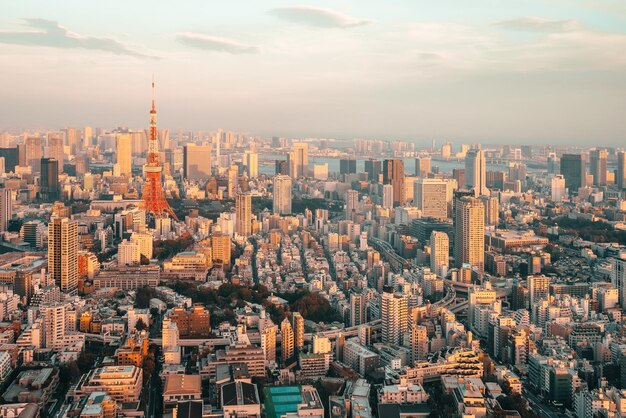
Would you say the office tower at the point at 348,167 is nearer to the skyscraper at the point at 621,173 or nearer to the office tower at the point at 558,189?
the office tower at the point at 558,189

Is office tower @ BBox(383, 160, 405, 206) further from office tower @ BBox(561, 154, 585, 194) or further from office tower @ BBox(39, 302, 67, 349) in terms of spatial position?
office tower @ BBox(39, 302, 67, 349)

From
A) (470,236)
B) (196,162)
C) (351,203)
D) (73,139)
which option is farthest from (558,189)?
(73,139)

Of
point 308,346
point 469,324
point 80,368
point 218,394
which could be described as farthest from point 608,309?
point 80,368

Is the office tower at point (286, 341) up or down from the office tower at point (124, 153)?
down

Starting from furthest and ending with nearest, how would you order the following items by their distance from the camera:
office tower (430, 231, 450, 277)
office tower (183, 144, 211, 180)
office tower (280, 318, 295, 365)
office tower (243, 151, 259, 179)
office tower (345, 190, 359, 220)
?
office tower (243, 151, 259, 179) < office tower (183, 144, 211, 180) < office tower (345, 190, 359, 220) < office tower (430, 231, 450, 277) < office tower (280, 318, 295, 365)

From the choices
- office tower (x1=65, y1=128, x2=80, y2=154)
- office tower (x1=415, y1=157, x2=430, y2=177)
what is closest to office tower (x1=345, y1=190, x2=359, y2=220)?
office tower (x1=415, y1=157, x2=430, y2=177)

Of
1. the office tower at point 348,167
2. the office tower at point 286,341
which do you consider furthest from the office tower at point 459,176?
the office tower at point 286,341
